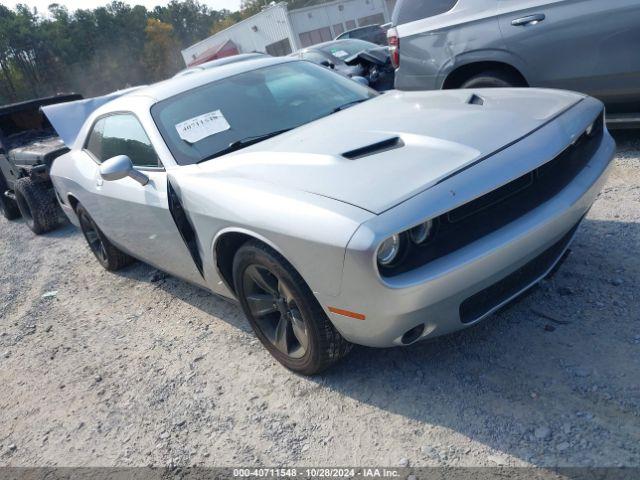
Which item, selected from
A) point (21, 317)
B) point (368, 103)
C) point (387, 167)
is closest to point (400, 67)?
point (368, 103)

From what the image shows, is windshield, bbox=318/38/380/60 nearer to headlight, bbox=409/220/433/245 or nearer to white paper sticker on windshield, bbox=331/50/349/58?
white paper sticker on windshield, bbox=331/50/349/58

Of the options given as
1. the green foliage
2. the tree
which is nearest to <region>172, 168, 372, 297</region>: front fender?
the green foliage

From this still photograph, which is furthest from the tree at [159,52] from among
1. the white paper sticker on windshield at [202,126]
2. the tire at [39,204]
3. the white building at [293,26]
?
the white paper sticker on windshield at [202,126]

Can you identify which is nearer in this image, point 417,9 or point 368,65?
Answer: point 417,9

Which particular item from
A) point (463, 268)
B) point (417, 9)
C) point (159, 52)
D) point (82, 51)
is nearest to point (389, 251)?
point (463, 268)

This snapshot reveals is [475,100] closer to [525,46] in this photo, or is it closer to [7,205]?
[525,46]

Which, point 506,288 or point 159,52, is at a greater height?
point 159,52

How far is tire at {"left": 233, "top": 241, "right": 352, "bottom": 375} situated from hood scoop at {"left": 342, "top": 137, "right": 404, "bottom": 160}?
0.58 metres

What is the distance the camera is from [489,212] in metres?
2.39

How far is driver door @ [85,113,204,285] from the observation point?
3.29m

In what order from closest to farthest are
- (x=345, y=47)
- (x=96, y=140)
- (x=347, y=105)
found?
(x=347, y=105), (x=96, y=140), (x=345, y=47)

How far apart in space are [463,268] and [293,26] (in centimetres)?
3907

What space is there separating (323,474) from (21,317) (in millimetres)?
3590

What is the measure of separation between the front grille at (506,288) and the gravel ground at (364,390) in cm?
12
